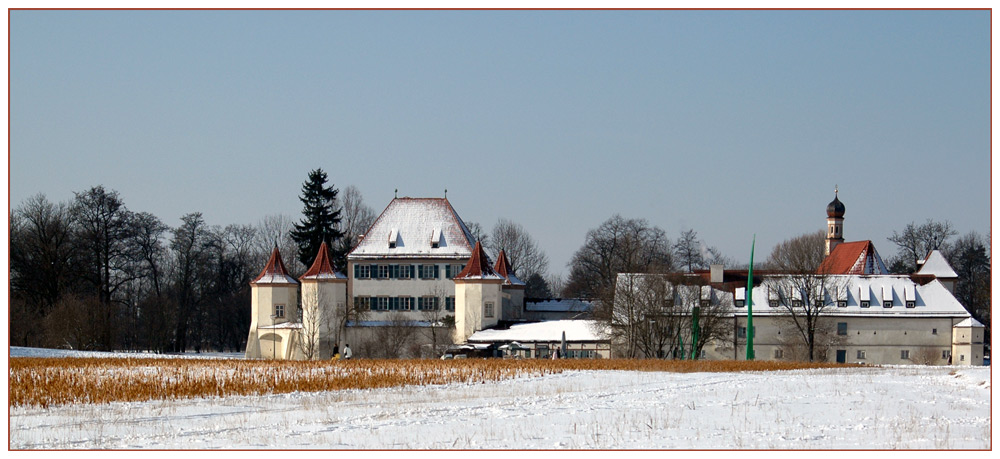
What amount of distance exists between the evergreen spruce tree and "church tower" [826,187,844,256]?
40.5 metres

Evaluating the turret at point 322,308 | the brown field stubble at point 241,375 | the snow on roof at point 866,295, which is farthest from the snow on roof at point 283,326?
the brown field stubble at point 241,375

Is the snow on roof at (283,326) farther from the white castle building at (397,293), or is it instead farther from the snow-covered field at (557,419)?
the snow-covered field at (557,419)

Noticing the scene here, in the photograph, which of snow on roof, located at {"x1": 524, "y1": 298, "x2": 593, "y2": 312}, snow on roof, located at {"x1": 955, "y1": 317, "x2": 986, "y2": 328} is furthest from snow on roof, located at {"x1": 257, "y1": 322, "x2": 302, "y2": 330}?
snow on roof, located at {"x1": 955, "y1": 317, "x2": 986, "y2": 328}

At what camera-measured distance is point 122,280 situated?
2916 inches

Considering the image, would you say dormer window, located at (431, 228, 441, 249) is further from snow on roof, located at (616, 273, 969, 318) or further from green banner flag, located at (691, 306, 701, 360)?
green banner flag, located at (691, 306, 701, 360)

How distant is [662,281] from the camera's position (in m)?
63.1

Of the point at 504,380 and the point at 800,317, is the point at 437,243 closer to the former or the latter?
the point at 800,317

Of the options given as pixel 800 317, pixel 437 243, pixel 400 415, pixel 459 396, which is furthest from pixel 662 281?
pixel 400 415

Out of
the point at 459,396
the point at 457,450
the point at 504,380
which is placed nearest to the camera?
the point at 457,450

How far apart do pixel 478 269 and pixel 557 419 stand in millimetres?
49568

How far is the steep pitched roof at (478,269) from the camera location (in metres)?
70.0

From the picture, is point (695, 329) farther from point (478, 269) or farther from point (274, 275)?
point (274, 275)

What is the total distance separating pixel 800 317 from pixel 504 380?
38477 millimetres

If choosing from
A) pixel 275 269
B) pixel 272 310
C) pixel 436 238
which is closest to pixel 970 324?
pixel 436 238
